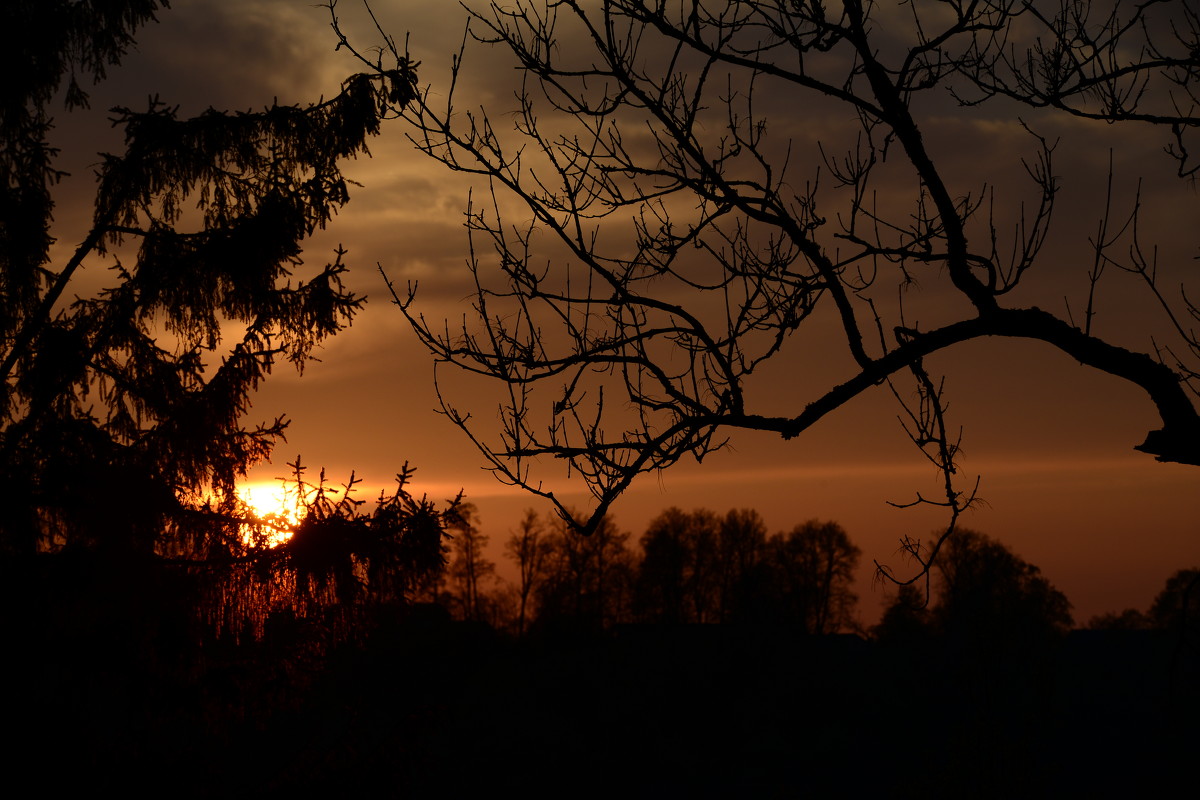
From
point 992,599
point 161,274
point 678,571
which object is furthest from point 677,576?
point 161,274

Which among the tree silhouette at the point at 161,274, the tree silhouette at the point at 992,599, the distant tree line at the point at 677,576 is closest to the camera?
the tree silhouette at the point at 161,274

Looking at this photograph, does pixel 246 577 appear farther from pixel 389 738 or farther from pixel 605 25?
pixel 605 25

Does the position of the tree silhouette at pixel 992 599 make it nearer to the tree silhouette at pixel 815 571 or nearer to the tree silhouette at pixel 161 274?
the tree silhouette at pixel 815 571

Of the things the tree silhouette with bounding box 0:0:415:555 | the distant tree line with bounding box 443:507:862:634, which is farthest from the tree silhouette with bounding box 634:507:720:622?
the tree silhouette with bounding box 0:0:415:555

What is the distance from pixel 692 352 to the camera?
18.5ft

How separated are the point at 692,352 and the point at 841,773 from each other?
116 feet

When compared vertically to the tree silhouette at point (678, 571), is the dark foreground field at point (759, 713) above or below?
below

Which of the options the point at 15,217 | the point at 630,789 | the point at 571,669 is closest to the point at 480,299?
the point at 15,217

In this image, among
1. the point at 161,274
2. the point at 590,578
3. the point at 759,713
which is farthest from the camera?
the point at 590,578

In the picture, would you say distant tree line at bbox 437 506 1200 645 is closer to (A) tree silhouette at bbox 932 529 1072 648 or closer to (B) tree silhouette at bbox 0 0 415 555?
(A) tree silhouette at bbox 932 529 1072 648

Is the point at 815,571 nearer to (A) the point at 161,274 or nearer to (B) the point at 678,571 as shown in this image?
(B) the point at 678,571

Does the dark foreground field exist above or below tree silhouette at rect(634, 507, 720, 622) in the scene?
below

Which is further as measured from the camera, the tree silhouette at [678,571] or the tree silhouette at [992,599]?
the tree silhouette at [678,571]

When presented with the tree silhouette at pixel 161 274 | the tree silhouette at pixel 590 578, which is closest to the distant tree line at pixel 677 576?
the tree silhouette at pixel 590 578
